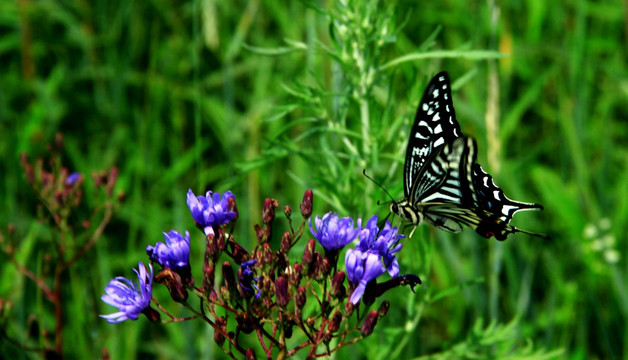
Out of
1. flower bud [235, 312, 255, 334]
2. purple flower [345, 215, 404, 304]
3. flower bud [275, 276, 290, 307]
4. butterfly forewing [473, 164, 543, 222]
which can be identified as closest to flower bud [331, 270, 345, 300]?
purple flower [345, 215, 404, 304]

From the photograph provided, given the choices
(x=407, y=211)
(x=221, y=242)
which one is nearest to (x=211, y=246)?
(x=221, y=242)

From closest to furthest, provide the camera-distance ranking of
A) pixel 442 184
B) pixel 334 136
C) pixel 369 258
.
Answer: pixel 369 258 < pixel 442 184 < pixel 334 136

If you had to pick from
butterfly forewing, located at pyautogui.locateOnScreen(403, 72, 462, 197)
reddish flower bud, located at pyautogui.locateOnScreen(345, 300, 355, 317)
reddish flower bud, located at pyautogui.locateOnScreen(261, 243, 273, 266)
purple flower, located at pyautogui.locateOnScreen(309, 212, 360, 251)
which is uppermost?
butterfly forewing, located at pyautogui.locateOnScreen(403, 72, 462, 197)

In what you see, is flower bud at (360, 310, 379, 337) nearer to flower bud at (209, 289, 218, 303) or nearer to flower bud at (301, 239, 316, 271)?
flower bud at (301, 239, 316, 271)

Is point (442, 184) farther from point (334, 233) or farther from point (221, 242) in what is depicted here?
point (221, 242)

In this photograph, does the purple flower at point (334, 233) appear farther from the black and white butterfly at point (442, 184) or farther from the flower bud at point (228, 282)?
the black and white butterfly at point (442, 184)

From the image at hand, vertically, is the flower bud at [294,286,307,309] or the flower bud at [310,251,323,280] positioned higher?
the flower bud at [310,251,323,280]

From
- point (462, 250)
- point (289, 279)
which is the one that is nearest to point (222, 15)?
point (462, 250)

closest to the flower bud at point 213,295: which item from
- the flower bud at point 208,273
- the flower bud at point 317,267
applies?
the flower bud at point 208,273
